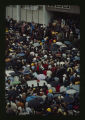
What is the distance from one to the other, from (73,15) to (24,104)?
11.1m

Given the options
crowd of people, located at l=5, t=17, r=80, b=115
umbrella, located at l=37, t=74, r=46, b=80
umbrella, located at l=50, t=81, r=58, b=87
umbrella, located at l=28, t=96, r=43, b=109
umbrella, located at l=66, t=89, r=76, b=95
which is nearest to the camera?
umbrella, located at l=28, t=96, r=43, b=109

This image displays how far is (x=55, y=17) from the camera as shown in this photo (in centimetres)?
2225

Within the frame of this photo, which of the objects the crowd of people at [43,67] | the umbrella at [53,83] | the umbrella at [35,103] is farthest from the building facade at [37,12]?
the umbrella at [35,103]

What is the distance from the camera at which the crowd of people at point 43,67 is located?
11.7m

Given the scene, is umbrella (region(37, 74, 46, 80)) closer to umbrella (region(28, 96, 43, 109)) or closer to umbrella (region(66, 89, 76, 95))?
umbrella (region(66, 89, 76, 95))

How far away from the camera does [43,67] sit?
1491 cm

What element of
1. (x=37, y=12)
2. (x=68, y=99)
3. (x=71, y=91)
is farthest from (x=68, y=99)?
(x=37, y=12)

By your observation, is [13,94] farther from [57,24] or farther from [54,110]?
[57,24]

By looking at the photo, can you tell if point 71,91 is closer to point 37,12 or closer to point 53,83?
point 53,83

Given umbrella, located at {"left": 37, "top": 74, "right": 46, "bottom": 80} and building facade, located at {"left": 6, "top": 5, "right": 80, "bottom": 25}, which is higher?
building facade, located at {"left": 6, "top": 5, "right": 80, "bottom": 25}

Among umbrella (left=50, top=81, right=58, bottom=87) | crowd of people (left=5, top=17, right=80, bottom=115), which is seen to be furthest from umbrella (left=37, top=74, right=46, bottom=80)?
umbrella (left=50, top=81, right=58, bottom=87)

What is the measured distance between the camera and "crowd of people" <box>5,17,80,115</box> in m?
11.7

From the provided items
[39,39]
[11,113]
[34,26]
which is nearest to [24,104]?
[11,113]

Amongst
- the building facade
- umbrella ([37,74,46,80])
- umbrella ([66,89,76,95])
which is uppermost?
the building facade
